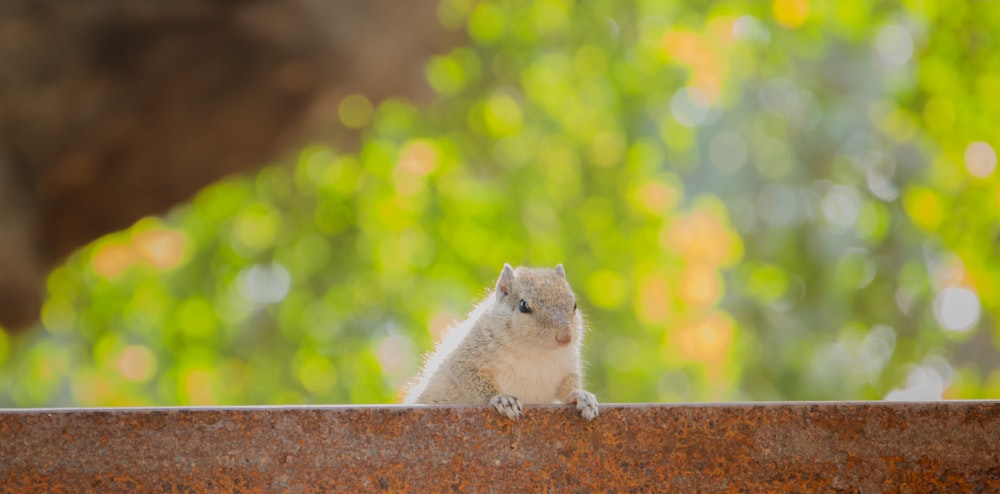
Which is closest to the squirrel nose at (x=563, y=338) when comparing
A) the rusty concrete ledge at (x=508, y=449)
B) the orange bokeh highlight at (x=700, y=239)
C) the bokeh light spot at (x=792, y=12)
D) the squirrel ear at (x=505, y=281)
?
the squirrel ear at (x=505, y=281)

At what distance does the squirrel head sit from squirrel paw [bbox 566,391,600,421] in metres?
0.48

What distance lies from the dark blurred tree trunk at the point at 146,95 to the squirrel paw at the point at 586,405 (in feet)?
15.6

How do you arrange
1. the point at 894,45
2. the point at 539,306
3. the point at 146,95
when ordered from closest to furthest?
1. the point at 539,306
2. the point at 146,95
3. the point at 894,45

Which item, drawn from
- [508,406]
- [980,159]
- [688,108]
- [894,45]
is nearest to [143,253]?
[688,108]

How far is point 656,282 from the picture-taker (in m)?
11.9

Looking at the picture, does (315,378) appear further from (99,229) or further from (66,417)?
(66,417)

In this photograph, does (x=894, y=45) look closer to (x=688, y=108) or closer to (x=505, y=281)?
(x=688, y=108)

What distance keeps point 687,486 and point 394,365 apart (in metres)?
9.99

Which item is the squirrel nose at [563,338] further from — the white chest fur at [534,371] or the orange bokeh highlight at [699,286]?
the orange bokeh highlight at [699,286]

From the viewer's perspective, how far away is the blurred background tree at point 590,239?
38.3 ft

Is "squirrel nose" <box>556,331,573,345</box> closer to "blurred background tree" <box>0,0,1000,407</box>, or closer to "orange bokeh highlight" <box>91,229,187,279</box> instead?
"blurred background tree" <box>0,0,1000,407</box>

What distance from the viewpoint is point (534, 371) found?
3338mm

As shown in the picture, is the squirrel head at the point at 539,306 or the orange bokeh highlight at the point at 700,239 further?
the orange bokeh highlight at the point at 700,239

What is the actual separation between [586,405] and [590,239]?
9.30m
